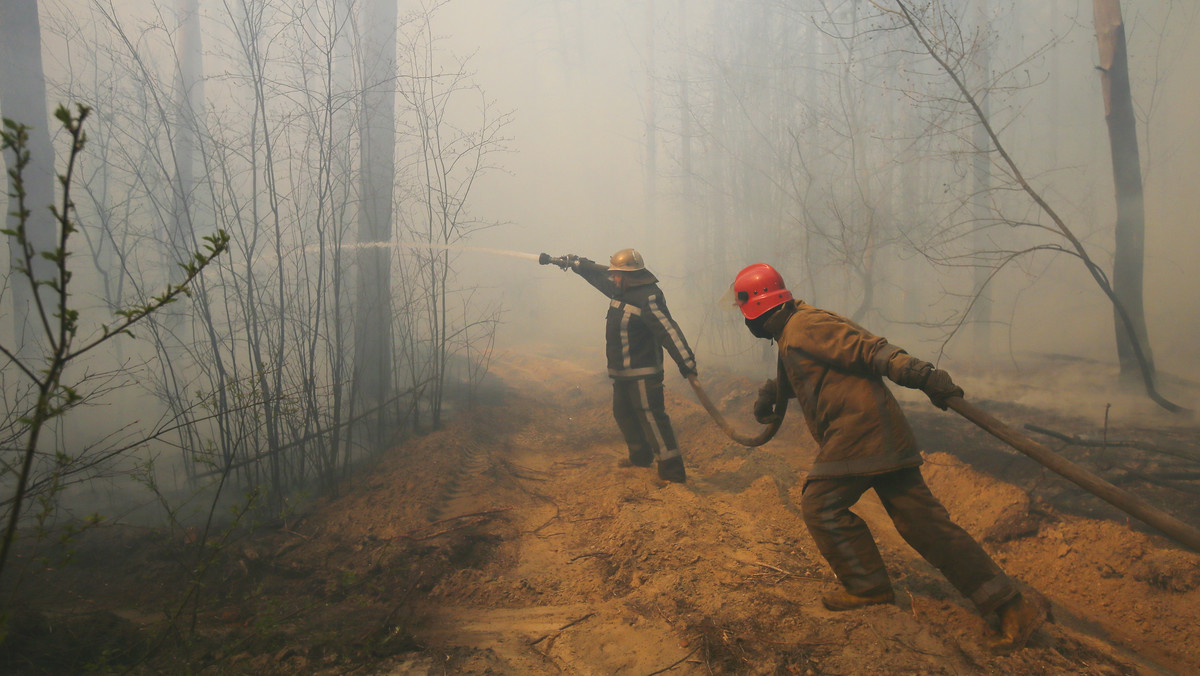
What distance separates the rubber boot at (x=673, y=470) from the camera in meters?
5.46

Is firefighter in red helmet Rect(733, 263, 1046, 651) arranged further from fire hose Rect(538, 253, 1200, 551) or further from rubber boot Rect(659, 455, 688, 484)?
rubber boot Rect(659, 455, 688, 484)

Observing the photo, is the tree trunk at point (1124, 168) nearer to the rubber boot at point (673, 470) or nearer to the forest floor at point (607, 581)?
the forest floor at point (607, 581)

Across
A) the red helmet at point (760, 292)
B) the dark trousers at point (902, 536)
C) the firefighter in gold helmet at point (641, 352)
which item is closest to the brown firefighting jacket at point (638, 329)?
the firefighter in gold helmet at point (641, 352)

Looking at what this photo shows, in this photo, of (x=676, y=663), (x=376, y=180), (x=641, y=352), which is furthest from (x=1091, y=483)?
(x=376, y=180)

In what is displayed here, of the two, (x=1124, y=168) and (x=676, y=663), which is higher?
(x=1124, y=168)

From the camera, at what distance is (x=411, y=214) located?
7938 millimetres

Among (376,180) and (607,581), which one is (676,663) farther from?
(376,180)

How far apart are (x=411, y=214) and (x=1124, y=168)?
10259mm

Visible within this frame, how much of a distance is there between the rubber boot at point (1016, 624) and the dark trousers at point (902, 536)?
0.05 m

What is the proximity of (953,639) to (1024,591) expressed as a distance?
0.91 meters

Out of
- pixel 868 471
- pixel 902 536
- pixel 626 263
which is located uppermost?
pixel 626 263

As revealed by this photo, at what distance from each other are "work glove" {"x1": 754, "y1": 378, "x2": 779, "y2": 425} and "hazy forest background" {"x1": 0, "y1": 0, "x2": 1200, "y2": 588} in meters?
2.96

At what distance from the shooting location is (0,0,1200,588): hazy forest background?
5.06 meters

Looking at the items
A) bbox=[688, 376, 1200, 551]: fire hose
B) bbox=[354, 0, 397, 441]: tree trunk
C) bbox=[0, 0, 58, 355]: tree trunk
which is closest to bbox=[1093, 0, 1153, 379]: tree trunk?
bbox=[688, 376, 1200, 551]: fire hose
